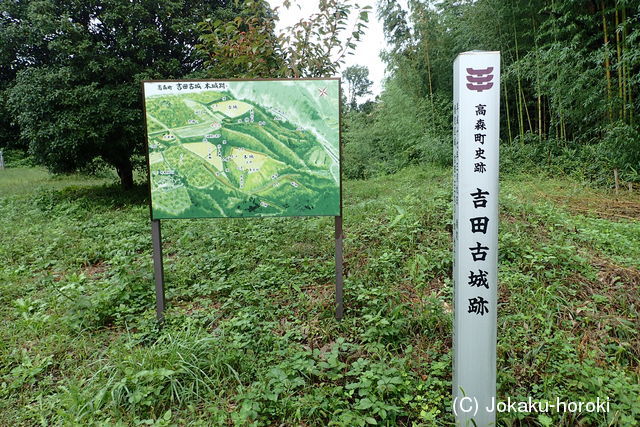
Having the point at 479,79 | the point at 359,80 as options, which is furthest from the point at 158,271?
the point at 359,80

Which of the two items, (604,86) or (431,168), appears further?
(431,168)

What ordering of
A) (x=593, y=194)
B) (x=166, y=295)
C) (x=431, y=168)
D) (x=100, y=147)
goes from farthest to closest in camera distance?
(x=431, y=168) → (x=100, y=147) → (x=593, y=194) → (x=166, y=295)

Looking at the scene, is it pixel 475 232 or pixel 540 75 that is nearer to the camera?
pixel 475 232

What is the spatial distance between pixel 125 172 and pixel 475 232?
8.09 m

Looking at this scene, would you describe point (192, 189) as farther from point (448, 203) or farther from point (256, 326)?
point (448, 203)

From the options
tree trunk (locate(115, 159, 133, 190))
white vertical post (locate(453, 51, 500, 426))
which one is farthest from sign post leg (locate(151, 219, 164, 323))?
tree trunk (locate(115, 159, 133, 190))

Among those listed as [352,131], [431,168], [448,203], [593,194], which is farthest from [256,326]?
[352,131]

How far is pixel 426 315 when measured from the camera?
108 inches

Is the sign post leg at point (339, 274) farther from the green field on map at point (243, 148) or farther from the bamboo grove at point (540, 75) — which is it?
the bamboo grove at point (540, 75)

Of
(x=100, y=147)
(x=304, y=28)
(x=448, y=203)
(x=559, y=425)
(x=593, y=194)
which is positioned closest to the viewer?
(x=559, y=425)

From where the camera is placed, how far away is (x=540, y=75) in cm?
760

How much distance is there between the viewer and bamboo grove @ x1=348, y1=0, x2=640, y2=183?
6258 millimetres

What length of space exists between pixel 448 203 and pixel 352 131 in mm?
11224

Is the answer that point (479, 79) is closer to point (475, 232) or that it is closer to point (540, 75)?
point (475, 232)
